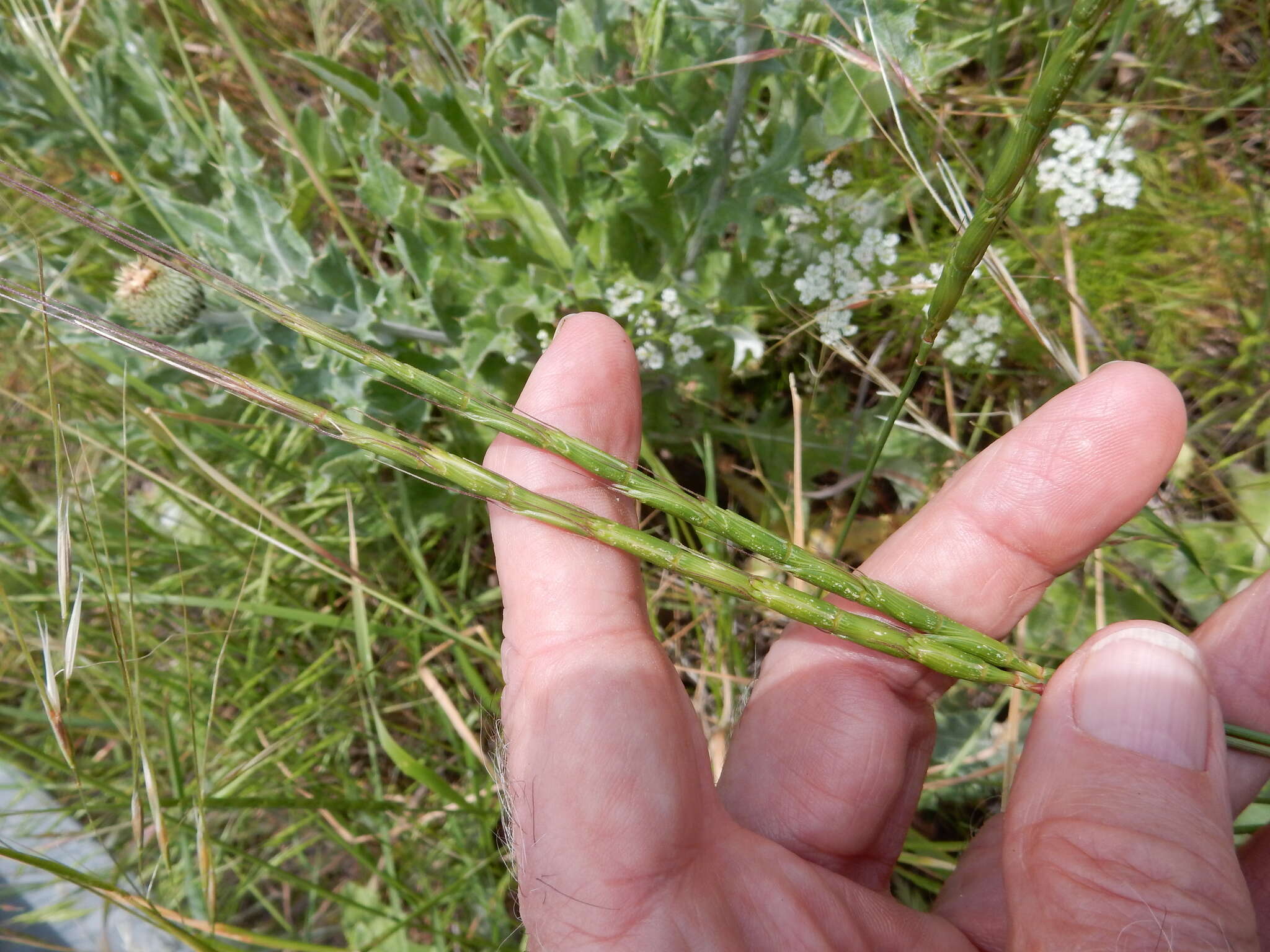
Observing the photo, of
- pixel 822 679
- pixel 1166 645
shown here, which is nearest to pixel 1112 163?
pixel 1166 645

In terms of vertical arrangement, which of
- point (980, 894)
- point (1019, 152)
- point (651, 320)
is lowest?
point (980, 894)

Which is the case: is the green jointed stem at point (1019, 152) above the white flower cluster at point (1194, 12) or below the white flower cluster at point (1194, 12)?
below

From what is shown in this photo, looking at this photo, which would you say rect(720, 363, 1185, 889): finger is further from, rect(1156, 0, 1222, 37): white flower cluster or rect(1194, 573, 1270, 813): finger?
rect(1156, 0, 1222, 37): white flower cluster

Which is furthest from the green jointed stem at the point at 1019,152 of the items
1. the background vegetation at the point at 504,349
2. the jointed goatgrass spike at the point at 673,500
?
the background vegetation at the point at 504,349

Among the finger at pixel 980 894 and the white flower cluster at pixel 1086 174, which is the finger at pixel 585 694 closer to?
the finger at pixel 980 894

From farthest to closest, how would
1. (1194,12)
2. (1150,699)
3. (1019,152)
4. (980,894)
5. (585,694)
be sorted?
(1194,12)
(980,894)
(585,694)
(1150,699)
(1019,152)

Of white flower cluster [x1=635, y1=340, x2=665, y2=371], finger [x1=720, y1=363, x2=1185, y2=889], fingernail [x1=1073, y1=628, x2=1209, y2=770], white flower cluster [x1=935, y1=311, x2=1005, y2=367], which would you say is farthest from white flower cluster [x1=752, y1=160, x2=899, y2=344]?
fingernail [x1=1073, y1=628, x2=1209, y2=770]

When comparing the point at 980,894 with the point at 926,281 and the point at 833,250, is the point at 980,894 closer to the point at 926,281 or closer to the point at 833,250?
the point at 926,281

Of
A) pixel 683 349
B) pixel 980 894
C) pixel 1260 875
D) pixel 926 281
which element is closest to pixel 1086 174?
pixel 926 281
